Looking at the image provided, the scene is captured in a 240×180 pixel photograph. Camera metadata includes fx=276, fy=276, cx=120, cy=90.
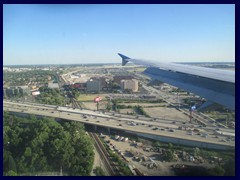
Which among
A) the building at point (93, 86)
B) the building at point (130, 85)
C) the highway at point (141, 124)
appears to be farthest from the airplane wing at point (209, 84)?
the building at point (93, 86)

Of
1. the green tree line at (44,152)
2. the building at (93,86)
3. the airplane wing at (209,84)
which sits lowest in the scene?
the green tree line at (44,152)

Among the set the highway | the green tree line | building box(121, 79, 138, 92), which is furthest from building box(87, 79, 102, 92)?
the green tree line

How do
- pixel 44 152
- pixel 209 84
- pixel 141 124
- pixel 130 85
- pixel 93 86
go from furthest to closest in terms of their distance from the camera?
pixel 130 85 → pixel 93 86 → pixel 141 124 → pixel 44 152 → pixel 209 84

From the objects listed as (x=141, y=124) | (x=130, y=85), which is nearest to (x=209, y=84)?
(x=141, y=124)

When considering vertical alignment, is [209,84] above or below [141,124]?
above

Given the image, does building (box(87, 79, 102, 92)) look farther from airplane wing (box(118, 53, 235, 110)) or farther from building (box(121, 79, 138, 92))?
airplane wing (box(118, 53, 235, 110))

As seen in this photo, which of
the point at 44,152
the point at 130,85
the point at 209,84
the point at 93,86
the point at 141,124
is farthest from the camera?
the point at 130,85

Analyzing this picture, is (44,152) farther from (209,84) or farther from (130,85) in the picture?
(130,85)

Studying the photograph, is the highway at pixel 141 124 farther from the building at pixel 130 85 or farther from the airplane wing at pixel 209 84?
the building at pixel 130 85

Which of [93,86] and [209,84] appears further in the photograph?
[93,86]

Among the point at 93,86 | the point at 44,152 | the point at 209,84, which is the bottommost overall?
the point at 44,152
